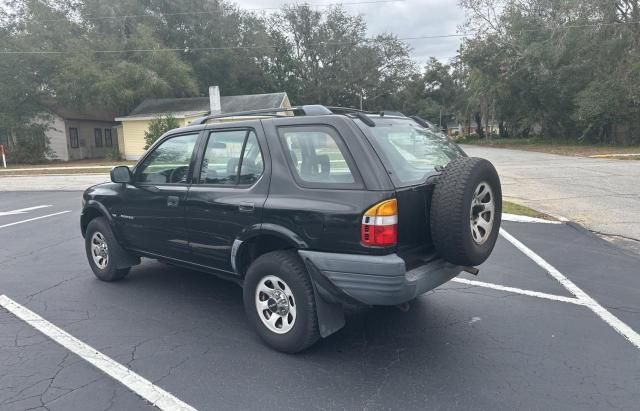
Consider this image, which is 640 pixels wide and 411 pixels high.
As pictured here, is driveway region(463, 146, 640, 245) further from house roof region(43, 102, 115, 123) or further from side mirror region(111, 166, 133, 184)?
house roof region(43, 102, 115, 123)

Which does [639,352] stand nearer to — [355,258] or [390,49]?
[355,258]

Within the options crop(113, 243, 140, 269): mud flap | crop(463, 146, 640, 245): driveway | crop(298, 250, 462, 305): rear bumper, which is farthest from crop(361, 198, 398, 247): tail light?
crop(463, 146, 640, 245): driveway

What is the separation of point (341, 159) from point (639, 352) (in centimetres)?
268

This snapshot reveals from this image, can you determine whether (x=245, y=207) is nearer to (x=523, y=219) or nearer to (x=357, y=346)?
(x=357, y=346)

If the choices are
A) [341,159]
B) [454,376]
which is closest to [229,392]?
[454,376]

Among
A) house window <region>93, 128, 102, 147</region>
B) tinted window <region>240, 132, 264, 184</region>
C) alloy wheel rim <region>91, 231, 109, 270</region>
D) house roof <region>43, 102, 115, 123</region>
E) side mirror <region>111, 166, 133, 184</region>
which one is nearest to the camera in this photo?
tinted window <region>240, 132, 264, 184</region>

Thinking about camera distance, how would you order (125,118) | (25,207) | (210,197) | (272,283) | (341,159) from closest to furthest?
(341,159) < (272,283) < (210,197) < (25,207) < (125,118)

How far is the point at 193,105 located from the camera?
34.2 meters

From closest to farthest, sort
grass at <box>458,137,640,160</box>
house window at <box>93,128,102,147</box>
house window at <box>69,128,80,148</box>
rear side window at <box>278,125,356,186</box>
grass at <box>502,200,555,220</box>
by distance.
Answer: rear side window at <box>278,125,356,186</box> < grass at <box>502,200,555,220</box> < grass at <box>458,137,640,160</box> < house window at <box>69,128,80,148</box> < house window at <box>93,128,102,147</box>

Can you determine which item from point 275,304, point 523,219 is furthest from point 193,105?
point 275,304

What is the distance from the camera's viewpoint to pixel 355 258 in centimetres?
317

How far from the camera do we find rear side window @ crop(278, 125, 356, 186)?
3379 millimetres

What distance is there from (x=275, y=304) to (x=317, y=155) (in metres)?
1.21

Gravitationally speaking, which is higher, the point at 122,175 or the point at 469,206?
the point at 122,175
